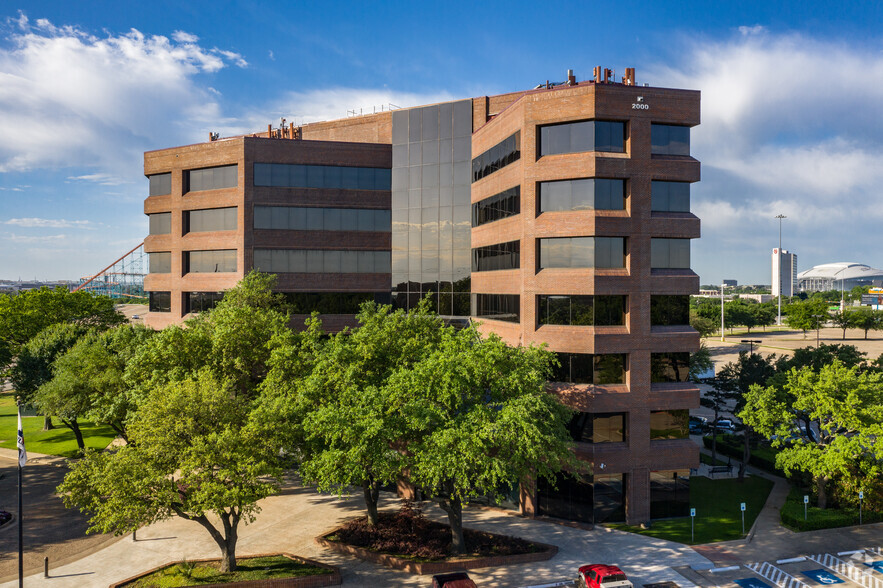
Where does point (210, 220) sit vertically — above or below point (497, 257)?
above

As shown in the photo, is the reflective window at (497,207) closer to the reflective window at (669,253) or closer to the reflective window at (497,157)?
the reflective window at (497,157)

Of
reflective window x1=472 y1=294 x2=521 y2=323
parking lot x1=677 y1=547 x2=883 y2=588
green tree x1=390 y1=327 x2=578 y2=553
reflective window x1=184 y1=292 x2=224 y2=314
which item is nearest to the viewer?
green tree x1=390 y1=327 x2=578 y2=553

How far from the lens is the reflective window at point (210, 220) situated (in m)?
47.9

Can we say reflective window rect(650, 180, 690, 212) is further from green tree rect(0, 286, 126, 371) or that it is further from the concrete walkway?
green tree rect(0, 286, 126, 371)

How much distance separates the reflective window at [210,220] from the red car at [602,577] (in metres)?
38.1

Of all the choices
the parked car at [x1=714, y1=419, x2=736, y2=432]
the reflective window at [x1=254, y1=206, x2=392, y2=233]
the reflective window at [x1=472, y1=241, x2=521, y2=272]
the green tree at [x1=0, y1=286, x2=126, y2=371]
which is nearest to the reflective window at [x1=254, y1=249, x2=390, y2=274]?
the reflective window at [x1=254, y1=206, x2=392, y2=233]

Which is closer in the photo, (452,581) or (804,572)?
(452,581)

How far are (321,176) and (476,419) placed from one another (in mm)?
30350

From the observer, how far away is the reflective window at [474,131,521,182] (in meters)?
36.8

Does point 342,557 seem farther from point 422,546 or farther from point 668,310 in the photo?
point 668,310

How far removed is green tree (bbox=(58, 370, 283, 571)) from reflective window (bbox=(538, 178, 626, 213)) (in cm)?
2192

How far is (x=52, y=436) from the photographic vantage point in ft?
170

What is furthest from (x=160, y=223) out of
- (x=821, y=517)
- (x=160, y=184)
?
(x=821, y=517)

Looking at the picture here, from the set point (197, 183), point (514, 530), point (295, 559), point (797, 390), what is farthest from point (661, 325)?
point (197, 183)
